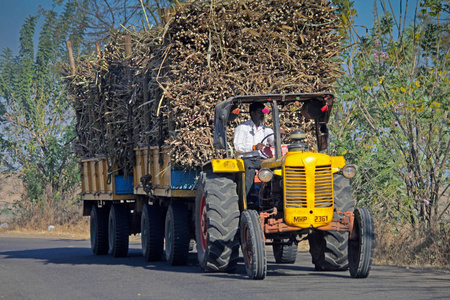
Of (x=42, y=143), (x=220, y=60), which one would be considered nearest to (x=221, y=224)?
(x=220, y=60)

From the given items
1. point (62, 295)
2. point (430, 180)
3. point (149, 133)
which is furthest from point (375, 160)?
point (62, 295)

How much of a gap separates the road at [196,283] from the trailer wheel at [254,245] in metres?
0.14

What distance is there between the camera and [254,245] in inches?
390

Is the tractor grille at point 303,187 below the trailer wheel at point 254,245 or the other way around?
the other way around

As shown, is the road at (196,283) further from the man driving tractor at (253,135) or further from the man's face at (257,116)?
the man's face at (257,116)

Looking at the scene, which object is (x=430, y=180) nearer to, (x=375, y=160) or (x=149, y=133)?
(x=375, y=160)

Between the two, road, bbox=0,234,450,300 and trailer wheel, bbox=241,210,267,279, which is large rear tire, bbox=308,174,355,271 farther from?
trailer wheel, bbox=241,210,267,279

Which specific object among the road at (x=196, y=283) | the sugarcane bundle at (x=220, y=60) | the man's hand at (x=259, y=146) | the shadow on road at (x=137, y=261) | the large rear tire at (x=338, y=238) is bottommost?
the shadow on road at (x=137, y=261)

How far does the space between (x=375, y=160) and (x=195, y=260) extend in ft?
13.5

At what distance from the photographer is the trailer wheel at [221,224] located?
10.8m

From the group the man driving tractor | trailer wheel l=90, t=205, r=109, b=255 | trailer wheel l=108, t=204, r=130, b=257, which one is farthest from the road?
trailer wheel l=90, t=205, r=109, b=255

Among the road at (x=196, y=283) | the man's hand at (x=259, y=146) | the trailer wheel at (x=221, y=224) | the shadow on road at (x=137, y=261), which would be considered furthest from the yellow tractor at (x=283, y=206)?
the shadow on road at (x=137, y=261)

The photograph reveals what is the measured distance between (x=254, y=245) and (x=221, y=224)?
958 mm

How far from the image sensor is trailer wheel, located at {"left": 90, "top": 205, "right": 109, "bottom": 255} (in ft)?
58.0
